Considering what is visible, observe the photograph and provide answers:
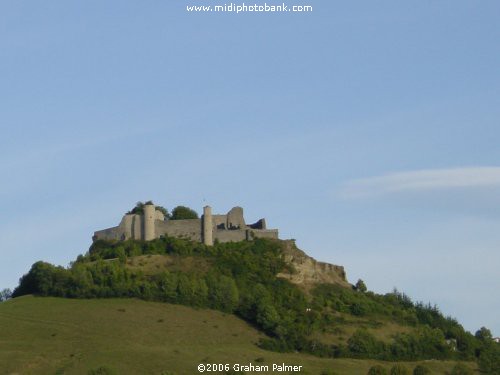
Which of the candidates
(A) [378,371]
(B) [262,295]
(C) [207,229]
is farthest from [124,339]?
(A) [378,371]

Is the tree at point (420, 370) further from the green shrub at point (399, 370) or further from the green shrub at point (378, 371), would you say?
the green shrub at point (378, 371)

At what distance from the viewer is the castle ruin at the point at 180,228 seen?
11338 cm

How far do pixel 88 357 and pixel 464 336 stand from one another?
35.1 m

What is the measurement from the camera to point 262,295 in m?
109

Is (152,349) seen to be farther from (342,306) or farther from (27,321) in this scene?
(342,306)

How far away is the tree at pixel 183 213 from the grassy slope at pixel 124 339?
49.3ft

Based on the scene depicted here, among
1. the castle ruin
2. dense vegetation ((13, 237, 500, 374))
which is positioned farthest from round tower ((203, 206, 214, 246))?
dense vegetation ((13, 237, 500, 374))

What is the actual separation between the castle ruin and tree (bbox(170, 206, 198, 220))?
4442 millimetres

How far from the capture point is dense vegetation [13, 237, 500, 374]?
4134 inches

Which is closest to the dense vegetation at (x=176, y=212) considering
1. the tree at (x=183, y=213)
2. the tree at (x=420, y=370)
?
the tree at (x=183, y=213)

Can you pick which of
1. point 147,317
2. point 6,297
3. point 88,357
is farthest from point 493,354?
point 6,297

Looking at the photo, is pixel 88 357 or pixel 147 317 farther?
pixel 147 317

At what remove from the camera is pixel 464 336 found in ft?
372

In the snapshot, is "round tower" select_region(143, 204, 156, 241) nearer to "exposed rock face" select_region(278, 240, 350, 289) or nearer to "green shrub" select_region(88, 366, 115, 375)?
"exposed rock face" select_region(278, 240, 350, 289)
